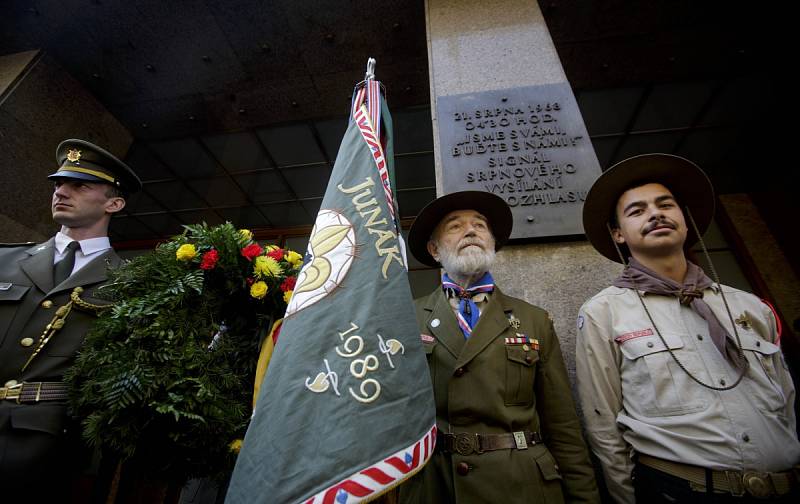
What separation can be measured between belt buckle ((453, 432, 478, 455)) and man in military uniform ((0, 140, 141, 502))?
5.85 ft

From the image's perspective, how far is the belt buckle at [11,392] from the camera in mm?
1422

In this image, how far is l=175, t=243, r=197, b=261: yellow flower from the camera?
173 cm

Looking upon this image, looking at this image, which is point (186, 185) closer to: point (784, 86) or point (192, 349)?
point (192, 349)

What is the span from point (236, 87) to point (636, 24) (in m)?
5.42

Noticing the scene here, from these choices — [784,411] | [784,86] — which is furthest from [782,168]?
[784,411]

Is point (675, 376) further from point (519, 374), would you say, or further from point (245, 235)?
point (245, 235)

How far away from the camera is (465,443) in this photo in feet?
4.52

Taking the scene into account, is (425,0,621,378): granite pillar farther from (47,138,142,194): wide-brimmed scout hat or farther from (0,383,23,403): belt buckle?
(0,383,23,403): belt buckle

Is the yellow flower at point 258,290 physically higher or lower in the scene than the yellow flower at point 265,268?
lower

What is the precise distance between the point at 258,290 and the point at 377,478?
1184mm

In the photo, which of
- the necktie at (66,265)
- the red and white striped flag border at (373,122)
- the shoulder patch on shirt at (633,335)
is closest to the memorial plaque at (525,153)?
the red and white striped flag border at (373,122)

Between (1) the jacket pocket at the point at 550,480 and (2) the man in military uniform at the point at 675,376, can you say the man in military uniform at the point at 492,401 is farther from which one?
(2) the man in military uniform at the point at 675,376

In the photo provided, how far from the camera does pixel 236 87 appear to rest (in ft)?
15.6

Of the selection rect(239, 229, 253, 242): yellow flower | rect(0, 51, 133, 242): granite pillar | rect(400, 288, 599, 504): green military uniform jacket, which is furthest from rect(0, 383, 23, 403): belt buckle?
rect(0, 51, 133, 242): granite pillar
